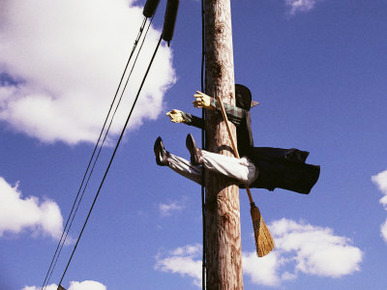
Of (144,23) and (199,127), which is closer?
(199,127)

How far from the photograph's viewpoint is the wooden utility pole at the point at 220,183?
2.84 meters

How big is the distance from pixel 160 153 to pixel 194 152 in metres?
0.46

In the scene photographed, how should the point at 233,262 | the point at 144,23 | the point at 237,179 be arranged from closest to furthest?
the point at 233,262, the point at 237,179, the point at 144,23

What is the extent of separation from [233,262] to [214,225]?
0.34 meters

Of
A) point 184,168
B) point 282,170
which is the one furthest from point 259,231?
point 184,168

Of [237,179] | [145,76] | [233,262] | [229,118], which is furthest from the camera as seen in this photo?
[145,76]

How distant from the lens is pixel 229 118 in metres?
3.55

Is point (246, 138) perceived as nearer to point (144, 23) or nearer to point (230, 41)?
point (230, 41)

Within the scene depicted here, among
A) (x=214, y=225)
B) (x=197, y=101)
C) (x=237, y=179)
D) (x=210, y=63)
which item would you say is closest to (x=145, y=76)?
(x=210, y=63)

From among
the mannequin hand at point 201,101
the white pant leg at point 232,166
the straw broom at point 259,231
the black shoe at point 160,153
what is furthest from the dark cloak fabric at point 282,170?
the black shoe at point 160,153

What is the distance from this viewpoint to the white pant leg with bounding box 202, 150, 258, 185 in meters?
3.08

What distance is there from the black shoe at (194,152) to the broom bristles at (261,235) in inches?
34.6

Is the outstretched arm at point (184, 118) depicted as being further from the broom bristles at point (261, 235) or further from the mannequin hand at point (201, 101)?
the broom bristles at point (261, 235)

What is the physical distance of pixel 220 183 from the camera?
10.5ft
